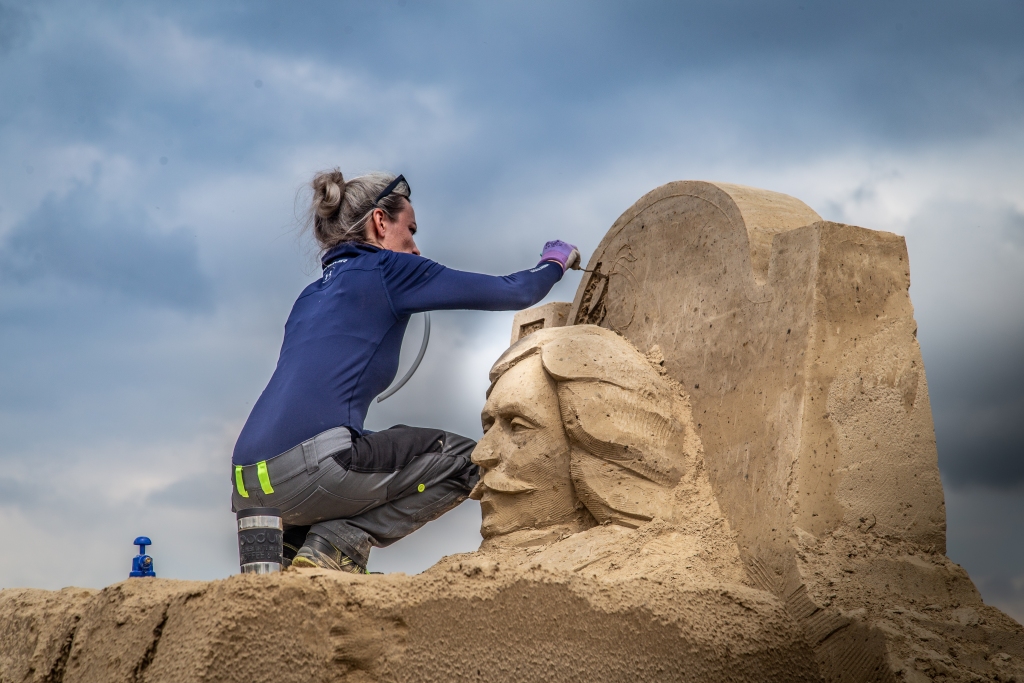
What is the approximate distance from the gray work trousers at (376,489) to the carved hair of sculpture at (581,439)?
260mm

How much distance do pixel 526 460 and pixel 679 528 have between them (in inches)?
24.5

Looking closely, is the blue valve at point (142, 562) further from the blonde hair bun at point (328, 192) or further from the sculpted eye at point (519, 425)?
the blonde hair bun at point (328, 192)

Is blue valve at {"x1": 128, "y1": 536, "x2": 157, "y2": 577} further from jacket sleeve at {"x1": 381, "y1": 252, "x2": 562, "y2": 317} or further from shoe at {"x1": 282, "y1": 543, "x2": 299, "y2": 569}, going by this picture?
jacket sleeve at {"x1": 381, "y1": 252, "x2": 562, "y2": 317}

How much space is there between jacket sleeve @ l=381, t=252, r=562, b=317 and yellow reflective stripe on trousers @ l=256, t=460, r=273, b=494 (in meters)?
0.81

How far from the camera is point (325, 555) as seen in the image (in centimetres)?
411

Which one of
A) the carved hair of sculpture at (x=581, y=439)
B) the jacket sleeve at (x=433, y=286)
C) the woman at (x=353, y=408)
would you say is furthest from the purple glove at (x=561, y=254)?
the carved hair of sculpture at (x=581, y=439)

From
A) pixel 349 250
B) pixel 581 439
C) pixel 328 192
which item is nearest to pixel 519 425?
pixel 581 439

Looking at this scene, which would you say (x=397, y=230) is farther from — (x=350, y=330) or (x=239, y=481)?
(x=239, y=481)

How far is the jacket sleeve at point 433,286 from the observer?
170 inches

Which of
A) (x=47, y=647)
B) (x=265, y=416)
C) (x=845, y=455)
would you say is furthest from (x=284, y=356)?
(x=845, y=455)

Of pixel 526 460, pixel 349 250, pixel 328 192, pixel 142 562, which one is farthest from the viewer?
pixel 328 192

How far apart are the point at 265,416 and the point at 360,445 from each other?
38cm

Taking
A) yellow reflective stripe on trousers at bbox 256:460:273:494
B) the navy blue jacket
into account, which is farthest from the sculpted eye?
yellow reflective stripe on trousers at bbox 256:460:273:494

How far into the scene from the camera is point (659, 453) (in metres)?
3.89
